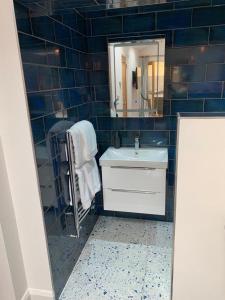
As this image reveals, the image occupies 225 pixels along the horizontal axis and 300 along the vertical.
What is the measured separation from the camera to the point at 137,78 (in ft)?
7.44

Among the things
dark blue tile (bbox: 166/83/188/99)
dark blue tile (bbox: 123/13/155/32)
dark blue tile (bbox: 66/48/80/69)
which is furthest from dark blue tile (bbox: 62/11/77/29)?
dark blue tile (bbox: 166/83/188/99)

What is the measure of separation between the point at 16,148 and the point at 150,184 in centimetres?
130

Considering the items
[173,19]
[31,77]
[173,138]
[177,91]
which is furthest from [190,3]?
[31,77]

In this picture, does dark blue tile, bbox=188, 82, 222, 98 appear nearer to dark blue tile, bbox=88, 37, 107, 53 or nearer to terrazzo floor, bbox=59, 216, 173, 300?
dark blue tile, bbox=88, 37, 107, 53

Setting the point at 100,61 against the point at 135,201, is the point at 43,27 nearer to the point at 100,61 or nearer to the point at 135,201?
the point at 100,61

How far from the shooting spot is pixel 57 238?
5.66 ft

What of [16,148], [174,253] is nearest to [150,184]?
[174,253]

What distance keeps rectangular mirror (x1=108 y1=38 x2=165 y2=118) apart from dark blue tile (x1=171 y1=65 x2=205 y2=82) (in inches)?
4.7

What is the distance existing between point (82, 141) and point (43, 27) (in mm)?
829

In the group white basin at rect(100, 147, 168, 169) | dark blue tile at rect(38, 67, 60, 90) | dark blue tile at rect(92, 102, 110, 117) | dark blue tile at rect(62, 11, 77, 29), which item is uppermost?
dark blue tile at rect(62, 11, 77, 29)

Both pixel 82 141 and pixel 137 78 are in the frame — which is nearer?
pixel 82 141

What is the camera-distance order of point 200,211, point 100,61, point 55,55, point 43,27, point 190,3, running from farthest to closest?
point 100,61
point 190,3
point 55,55
point 43,27
point 200,211

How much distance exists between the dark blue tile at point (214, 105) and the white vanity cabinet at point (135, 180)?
0.57 m

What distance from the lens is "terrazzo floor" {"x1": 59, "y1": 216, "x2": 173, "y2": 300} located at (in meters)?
1.81
